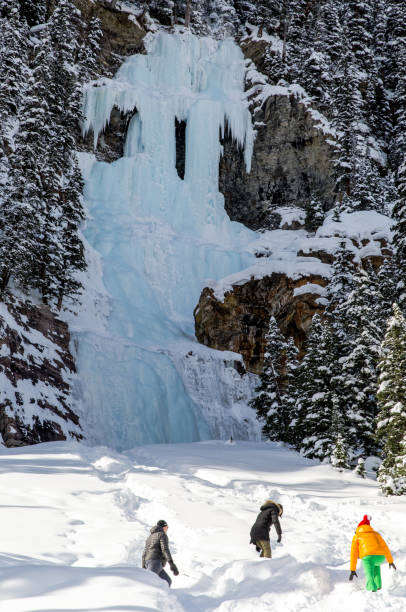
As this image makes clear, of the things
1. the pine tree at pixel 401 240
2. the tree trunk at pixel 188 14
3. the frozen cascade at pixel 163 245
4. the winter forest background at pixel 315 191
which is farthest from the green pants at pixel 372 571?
the tree trunk at pixel 188 14

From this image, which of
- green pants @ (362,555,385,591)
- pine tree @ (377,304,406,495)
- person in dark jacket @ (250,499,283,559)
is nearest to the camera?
green pants @ (362,555,385,591)

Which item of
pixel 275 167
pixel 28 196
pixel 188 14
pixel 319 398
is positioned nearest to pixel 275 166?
pixel 275 167

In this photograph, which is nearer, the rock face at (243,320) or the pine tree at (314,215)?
the rock face at (243,320)

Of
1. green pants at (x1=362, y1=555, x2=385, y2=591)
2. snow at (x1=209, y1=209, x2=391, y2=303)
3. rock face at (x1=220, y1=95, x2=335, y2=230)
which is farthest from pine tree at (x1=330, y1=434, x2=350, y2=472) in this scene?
rock face at (x1=220, y1=95, x2=335, y2=230)

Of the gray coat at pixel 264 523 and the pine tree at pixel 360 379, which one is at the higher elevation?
the pine tree at pixel 360 379

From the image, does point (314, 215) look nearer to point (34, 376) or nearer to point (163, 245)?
point (163, 245)

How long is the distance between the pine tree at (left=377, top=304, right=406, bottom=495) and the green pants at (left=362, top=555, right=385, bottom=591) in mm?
8183

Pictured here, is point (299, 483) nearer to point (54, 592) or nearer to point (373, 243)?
point (54, 592)

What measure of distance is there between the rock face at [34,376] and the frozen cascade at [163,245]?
60.8 inches

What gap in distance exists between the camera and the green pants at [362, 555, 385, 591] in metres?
6.30

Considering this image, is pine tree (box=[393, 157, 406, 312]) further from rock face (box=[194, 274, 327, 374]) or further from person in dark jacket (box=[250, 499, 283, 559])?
rock face (box=[194, 274, 327, 374])

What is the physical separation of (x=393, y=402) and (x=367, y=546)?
963cm

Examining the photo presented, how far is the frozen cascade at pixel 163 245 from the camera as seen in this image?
96.4 ft

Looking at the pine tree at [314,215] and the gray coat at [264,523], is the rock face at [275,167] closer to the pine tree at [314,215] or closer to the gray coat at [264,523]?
the pine tree at [314,215]
